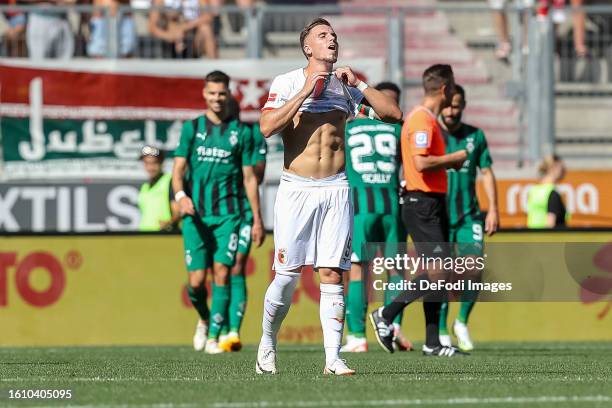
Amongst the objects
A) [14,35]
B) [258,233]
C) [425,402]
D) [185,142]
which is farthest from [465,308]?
[14,35]

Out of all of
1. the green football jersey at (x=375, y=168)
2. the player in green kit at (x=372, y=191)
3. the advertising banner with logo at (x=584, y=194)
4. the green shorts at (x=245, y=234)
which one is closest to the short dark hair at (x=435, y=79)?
the player in green kit at (x=372, y=191)

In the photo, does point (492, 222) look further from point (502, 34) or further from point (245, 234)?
point (502, 34)

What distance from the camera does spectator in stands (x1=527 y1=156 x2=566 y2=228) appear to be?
16578 mm

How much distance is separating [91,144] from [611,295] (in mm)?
6351

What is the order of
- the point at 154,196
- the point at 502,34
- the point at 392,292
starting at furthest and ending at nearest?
the point at 502,34 < the point at 154,196 < the point at 392,292

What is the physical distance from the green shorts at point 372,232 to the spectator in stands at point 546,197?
3518 millimetres

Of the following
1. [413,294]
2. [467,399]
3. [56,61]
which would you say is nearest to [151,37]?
[56,61]

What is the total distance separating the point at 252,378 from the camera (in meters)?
9.06

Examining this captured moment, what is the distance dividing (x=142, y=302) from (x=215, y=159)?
3105 mm

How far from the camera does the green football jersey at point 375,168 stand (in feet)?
44.3

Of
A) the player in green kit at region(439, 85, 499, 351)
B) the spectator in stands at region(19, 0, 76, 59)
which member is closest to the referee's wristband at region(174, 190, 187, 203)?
the player in green kit at region(439, 85, 499, 351)

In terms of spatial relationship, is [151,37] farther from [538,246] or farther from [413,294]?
[413,294]

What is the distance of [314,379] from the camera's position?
8938 millimetres

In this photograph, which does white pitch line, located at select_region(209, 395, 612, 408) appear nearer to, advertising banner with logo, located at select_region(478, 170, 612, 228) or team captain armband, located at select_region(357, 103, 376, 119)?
team captain armband, located at select_region(357, 103, 376, 119)
